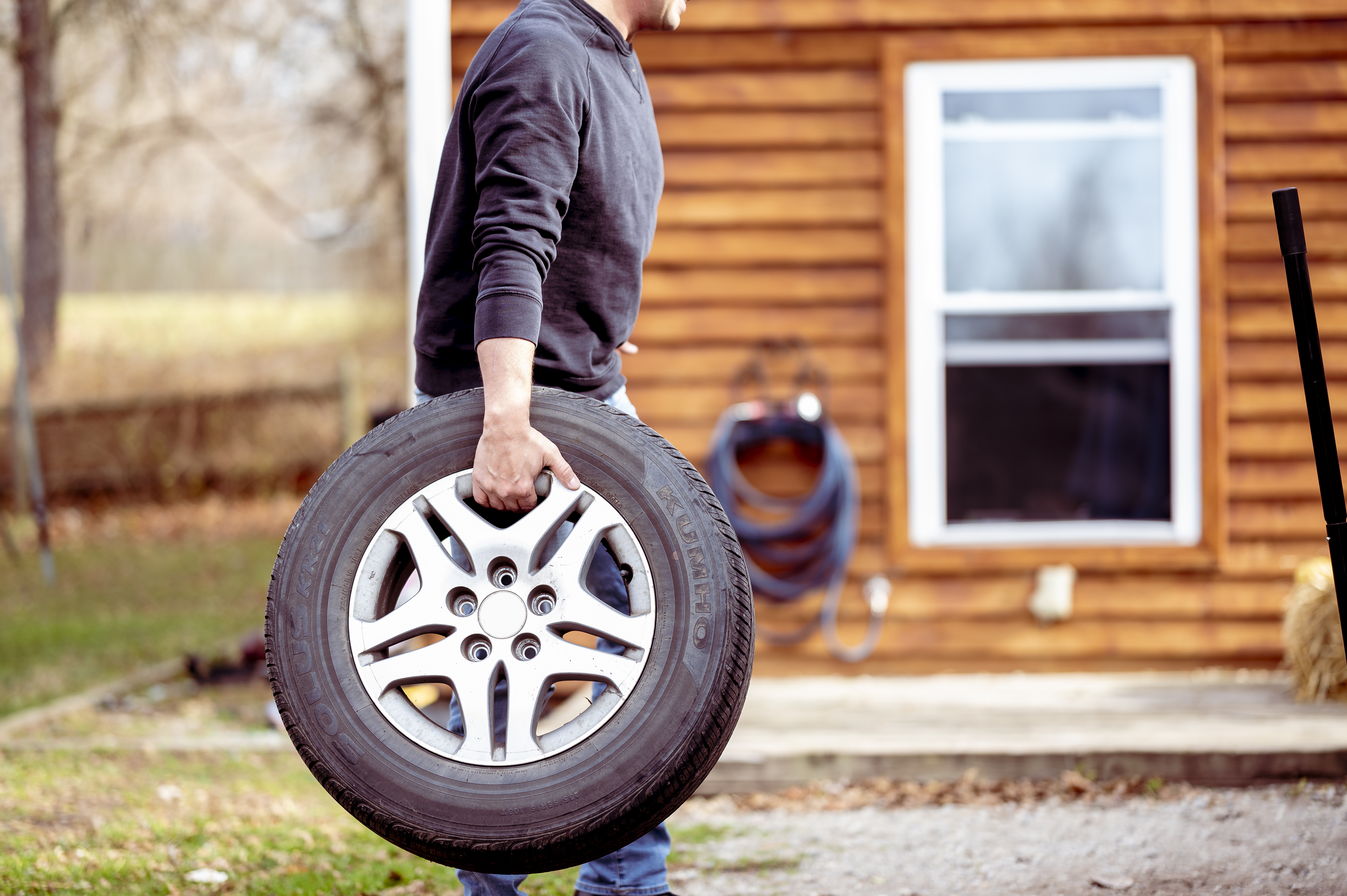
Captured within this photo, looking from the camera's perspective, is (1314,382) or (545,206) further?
(1314,382)

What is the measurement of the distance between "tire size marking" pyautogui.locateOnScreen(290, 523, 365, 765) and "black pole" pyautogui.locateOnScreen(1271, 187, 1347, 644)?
169 centimetres

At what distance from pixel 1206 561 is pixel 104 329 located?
44.0ft

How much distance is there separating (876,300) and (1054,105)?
1.01 metres

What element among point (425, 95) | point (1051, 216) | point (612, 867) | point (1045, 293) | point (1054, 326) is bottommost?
point (612, 867)

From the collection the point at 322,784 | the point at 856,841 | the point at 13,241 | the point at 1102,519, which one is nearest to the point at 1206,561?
the point at 1102,519

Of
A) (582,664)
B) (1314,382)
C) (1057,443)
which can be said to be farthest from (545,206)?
(1057,443)

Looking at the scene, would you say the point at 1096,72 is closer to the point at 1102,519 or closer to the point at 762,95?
the point at 762,95

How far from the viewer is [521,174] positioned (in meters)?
1.95

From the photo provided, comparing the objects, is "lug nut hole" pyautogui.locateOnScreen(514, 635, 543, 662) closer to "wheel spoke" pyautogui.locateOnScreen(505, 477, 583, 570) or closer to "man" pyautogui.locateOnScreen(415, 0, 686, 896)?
"wheel spoke" pyautogui.locateOnScreen(505, 477, 583, 570)

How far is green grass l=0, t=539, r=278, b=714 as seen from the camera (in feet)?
19.2

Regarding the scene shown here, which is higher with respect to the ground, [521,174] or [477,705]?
[521,174]

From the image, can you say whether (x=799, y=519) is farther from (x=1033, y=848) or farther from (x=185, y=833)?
(x=185, y=833)

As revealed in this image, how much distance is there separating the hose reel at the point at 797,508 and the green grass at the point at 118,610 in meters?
3.06

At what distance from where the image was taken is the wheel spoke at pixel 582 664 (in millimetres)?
1940
